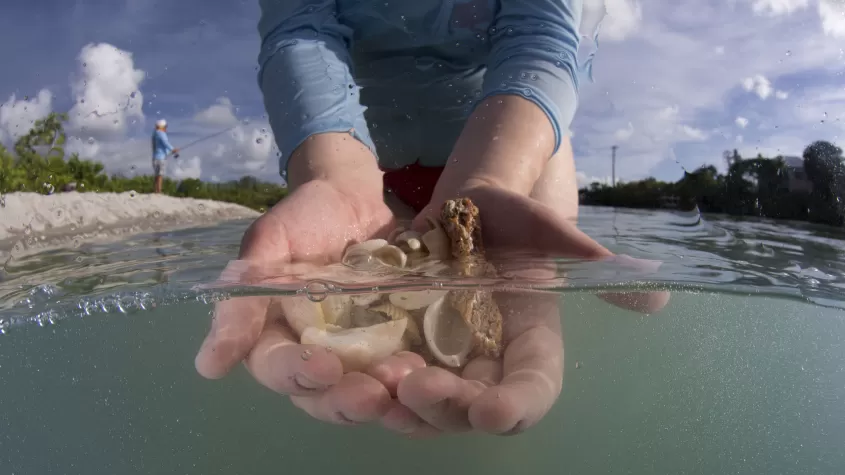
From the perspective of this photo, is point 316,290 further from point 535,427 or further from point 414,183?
point 414,183

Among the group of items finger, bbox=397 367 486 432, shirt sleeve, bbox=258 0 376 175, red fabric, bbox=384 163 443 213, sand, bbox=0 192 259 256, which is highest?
shirt sleeve, bbox=258 0 376 175

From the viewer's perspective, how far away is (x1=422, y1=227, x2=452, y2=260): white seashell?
1.93 meters

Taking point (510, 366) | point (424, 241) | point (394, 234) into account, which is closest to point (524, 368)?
point (510, 366)

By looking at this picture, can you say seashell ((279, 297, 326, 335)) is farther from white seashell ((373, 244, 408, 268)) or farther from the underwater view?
A: white seashell ((373, 244, 408, 268))

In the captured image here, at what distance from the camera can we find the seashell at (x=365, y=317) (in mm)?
1537

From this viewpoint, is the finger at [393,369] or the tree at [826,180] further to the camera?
the tree at [826,180]

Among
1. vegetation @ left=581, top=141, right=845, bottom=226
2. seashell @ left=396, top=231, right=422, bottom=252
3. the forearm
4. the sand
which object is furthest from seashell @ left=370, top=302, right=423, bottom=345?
vegetation @ left=581, top=141, right=845, bottom=226

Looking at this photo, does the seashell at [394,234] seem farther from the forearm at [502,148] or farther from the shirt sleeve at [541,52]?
the shirt sleeve at [541,52]

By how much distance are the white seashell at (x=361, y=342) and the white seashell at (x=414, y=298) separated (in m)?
0.09

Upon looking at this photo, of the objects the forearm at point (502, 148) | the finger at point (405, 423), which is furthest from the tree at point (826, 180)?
the finger at point (405, 423)

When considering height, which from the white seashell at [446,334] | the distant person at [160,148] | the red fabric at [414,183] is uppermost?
the distant person at [160,148]

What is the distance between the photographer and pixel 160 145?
6.75ft

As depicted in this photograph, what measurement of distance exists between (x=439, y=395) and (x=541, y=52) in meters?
1.48

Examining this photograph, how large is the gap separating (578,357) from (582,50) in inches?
48.8
